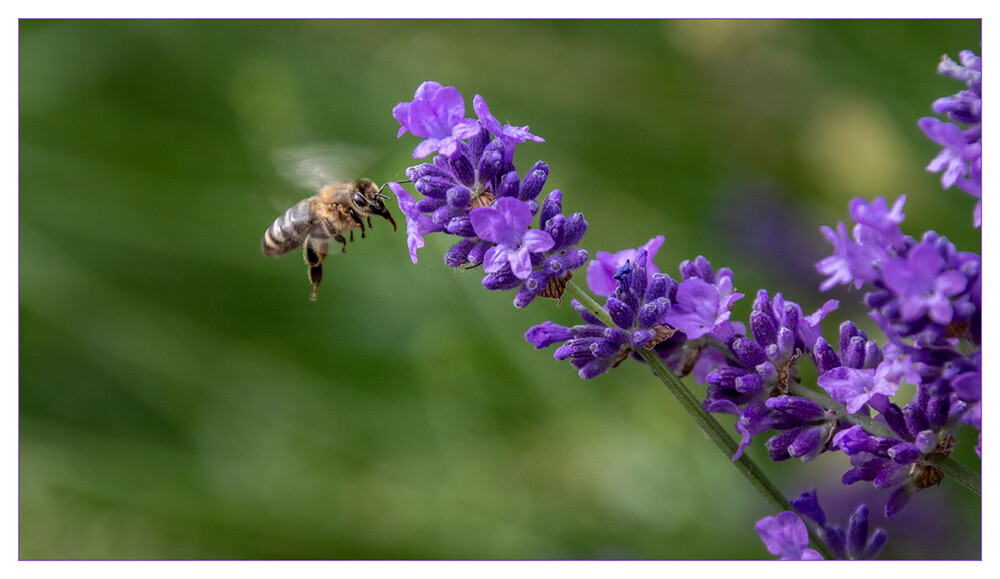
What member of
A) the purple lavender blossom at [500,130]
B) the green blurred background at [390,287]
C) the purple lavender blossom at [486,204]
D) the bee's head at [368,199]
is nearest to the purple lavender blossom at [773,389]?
the purple lavender blossom at [486,204]

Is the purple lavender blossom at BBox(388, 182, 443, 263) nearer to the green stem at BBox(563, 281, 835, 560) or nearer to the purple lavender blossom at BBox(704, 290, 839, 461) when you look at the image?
the green stem at BBox(563, 281, 835, 560)

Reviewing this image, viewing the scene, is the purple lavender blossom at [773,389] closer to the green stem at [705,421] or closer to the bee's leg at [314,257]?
the green stem at [705,421]

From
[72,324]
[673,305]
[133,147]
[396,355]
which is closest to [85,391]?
[72,324]

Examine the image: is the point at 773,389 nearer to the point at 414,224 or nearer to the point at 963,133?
the point at 963,133

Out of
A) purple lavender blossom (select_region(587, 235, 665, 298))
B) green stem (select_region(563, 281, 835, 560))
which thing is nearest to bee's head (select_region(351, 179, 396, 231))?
purple lavender blossom (select_region(587, 235, 665, 298))

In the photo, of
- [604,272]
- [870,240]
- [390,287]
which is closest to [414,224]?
[604,272]

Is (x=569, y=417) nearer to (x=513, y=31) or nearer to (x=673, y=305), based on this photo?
(x=513, y=31)
